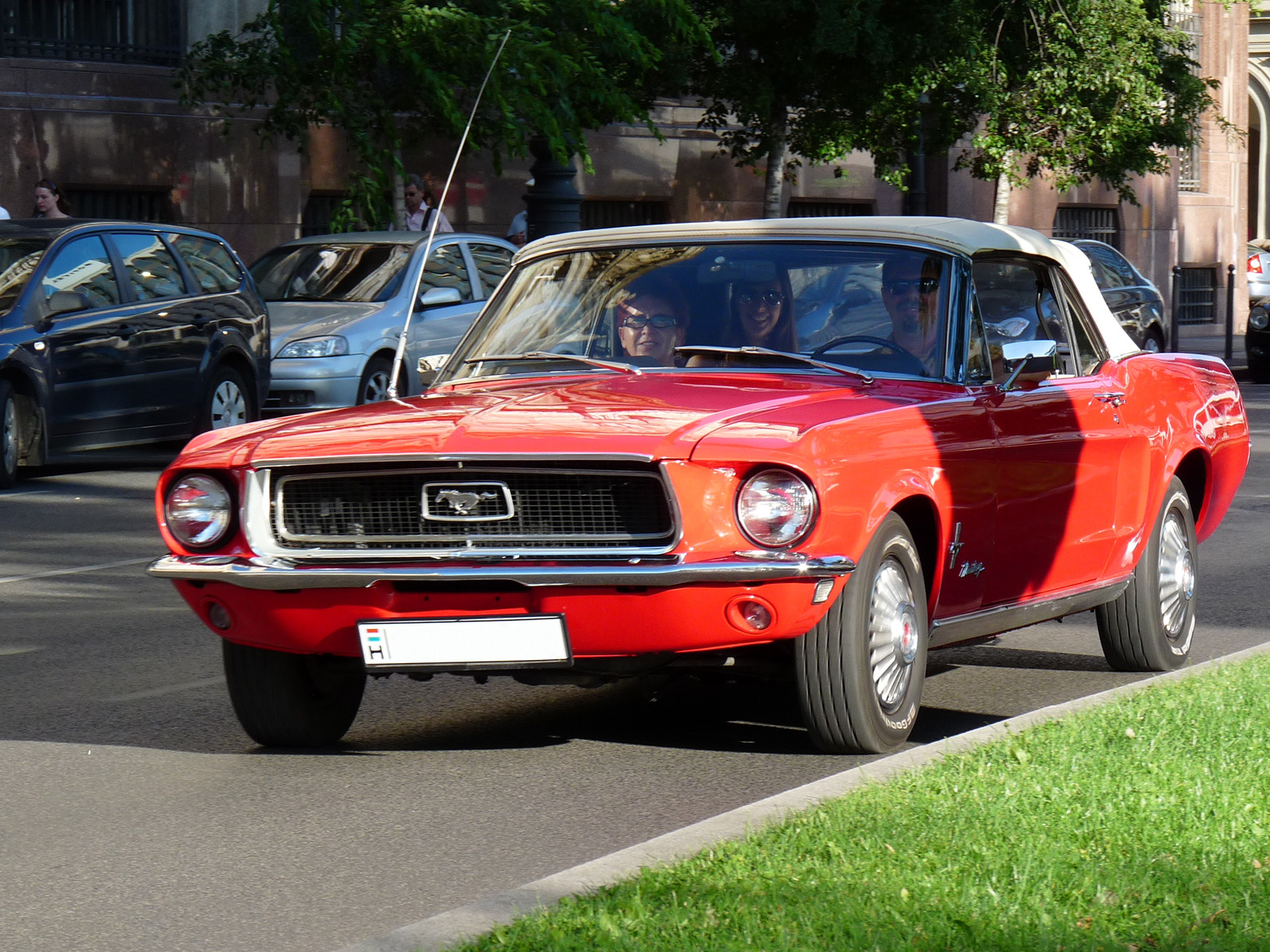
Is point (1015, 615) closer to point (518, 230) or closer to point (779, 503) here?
point (779, 503)

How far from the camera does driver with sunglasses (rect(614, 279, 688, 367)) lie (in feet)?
22.3

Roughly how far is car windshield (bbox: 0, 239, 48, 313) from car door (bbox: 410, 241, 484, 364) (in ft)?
11.8

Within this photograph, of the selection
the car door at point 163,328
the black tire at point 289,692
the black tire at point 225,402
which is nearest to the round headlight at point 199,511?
the black tire at point 289,692

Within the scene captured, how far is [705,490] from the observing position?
5.55 metres

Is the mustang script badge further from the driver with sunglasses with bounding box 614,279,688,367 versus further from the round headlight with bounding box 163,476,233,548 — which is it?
the driver with sunglasses with bounding box 614,279,688,367

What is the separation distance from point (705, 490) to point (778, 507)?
199 mm

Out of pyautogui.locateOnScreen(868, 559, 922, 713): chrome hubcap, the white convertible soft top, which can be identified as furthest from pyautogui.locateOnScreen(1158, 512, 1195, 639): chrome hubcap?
pyautogui.locateOnScreen(868, 559, 922, 713): chrome hubcap

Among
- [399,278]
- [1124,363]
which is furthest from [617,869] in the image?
[399,278]

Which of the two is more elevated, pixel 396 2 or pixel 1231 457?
pixel 396 2

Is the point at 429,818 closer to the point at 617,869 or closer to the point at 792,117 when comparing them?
the point at 617,869

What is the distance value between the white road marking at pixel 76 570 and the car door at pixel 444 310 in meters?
6.49

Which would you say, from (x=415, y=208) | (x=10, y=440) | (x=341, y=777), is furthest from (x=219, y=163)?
(x=341, y=777)

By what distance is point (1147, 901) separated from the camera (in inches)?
170

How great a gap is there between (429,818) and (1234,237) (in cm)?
4310
